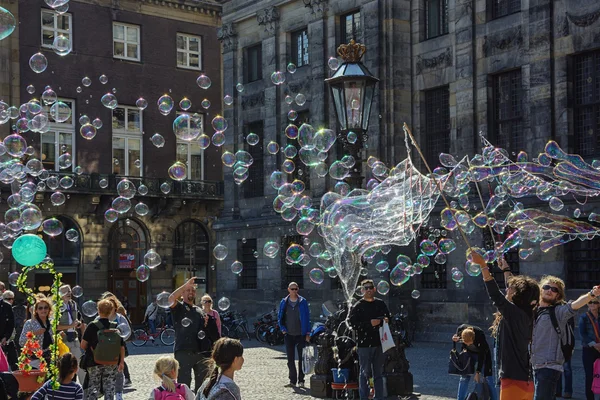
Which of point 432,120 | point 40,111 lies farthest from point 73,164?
point 40,111

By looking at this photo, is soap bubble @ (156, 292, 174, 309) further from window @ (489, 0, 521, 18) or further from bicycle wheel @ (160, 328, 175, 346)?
bicycle wheel @ (160, 328, 175, 346)

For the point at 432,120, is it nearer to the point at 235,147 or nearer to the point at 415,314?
the point at 415,314

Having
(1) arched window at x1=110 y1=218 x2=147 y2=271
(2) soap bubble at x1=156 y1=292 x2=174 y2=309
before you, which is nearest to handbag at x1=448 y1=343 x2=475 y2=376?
(2) soap bubble at x1=156 y1=292 x2=174 y2=309

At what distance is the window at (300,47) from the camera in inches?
1235

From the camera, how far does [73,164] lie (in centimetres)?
4009

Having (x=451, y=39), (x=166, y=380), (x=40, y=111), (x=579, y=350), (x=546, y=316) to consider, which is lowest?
(x=579, y=350)

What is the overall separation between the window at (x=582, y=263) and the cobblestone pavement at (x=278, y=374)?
1828 mm

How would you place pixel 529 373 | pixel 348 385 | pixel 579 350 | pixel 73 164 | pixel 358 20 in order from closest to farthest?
pixel 529 373 < pixel 348 385 < pixel 579 350 < pixel 358 20 < pixel 73 164

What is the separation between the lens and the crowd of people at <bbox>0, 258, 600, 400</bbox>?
8.26 m

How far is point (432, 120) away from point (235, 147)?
375 inches

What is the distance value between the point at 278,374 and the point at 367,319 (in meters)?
6.07

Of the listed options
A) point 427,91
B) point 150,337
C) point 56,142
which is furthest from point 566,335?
point 56,142

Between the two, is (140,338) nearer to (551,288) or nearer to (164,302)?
(164,302)

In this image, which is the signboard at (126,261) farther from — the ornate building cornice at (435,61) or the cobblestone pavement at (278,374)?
the ornate building cornice at (435,61)
